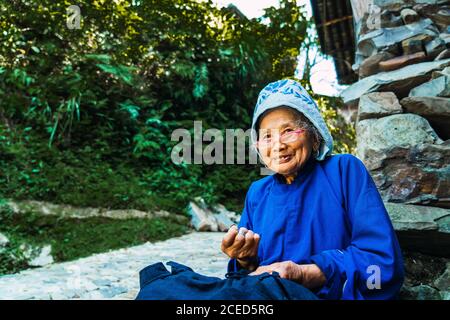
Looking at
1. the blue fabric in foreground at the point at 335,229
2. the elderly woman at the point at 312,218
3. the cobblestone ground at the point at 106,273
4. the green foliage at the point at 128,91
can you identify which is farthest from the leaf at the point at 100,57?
the blue fabric in foreground at the point at 335,229

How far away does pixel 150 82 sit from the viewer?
8938 mm

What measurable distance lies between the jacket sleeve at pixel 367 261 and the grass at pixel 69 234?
3533 mm

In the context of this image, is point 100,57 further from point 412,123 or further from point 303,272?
point 303,272

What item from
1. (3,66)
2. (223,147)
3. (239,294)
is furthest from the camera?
(223,147)

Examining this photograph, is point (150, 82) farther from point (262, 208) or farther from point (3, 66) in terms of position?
point (262, 208)

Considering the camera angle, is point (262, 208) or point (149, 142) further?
point (149, 142)

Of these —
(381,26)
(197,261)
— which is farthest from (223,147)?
(381,26)

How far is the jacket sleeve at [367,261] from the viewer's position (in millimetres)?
1128

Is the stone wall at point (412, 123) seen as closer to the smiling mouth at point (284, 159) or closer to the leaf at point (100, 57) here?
the smiling mouth at point (284, 159)

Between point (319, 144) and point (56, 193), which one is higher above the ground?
point (319, 144)

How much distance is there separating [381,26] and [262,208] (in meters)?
1.96

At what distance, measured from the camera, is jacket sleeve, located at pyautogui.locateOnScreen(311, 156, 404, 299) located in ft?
3.70

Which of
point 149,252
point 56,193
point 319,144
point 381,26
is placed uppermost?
point 381,26

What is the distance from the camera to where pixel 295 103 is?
54.1 inches
